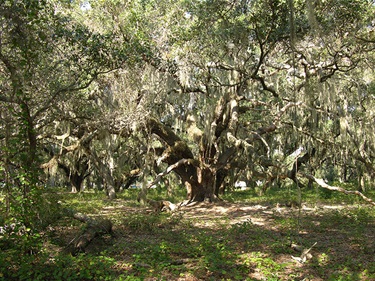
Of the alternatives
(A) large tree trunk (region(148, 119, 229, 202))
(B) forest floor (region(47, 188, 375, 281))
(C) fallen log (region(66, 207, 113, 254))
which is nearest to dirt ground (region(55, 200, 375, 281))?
Result: (B) forest floor (region(47, 188, 375, 281))

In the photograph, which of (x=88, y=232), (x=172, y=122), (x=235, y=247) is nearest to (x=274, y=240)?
(x=235, y=247)

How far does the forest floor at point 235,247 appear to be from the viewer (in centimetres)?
468

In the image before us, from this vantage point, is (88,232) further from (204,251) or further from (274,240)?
(274,240)

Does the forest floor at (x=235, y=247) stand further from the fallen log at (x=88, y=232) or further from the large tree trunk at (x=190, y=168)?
the large tree trunk at (x=190, y=168)

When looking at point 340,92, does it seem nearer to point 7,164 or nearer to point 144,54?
point 144,54

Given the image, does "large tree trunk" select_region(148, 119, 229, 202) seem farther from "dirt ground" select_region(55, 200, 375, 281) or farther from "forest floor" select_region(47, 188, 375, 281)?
"forest floor" select_region(47, 188, 375, 281)

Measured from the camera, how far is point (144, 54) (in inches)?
313

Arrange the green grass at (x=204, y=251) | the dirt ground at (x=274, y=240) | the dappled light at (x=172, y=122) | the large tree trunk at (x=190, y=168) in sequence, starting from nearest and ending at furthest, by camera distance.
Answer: the green grass at (x=204, y=251)
the dappled light at (x=172, y=122)
the dirt ground at (x=274, y=240)
the large tree trunk at (x=190, y=168)

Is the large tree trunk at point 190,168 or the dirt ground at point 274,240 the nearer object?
the dirt ground at point 274,240

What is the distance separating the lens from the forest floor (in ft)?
15.4

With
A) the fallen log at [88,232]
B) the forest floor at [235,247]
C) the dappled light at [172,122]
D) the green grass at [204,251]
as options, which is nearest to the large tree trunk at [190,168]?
the dappled light at [172,122]

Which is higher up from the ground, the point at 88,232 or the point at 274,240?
the point at 88,232

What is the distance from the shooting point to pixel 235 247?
599cm

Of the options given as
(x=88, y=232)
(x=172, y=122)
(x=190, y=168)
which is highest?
(x=172, y=122)
